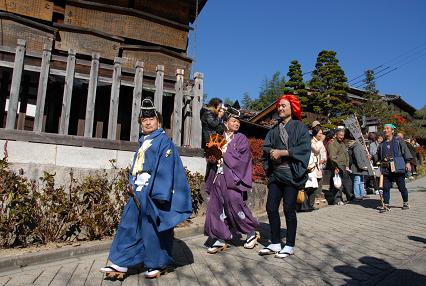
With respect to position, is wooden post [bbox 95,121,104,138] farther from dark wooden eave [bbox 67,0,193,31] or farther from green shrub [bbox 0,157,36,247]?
green shrub [bbox 0,157,36,247]

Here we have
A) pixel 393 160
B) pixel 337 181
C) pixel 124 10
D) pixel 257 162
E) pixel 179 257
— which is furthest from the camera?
pixel 257 162

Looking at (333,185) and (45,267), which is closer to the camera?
Answer: (45,267)

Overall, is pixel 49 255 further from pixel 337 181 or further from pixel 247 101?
pixel 247 101

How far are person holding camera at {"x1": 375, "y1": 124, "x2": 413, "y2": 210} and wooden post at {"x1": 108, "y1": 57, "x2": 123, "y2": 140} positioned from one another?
6.35 m

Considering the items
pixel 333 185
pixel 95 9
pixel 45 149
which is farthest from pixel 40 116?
pixel 333 185

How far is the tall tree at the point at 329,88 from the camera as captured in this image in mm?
26328

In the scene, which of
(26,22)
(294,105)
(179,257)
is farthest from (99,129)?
(294,105)

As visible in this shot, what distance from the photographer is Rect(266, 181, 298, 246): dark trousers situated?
4914 millimetres

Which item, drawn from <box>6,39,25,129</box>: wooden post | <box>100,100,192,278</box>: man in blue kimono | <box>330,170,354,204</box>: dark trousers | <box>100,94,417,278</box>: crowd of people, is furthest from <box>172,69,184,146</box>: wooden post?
<box>330,170,354,204</box>: dark trousers

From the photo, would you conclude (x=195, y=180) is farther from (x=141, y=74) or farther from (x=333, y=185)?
(x=333, y=185)

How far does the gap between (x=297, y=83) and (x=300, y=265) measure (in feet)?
84.2

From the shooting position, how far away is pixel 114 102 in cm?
742

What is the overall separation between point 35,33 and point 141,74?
331cm

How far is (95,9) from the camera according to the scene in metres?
9.84
